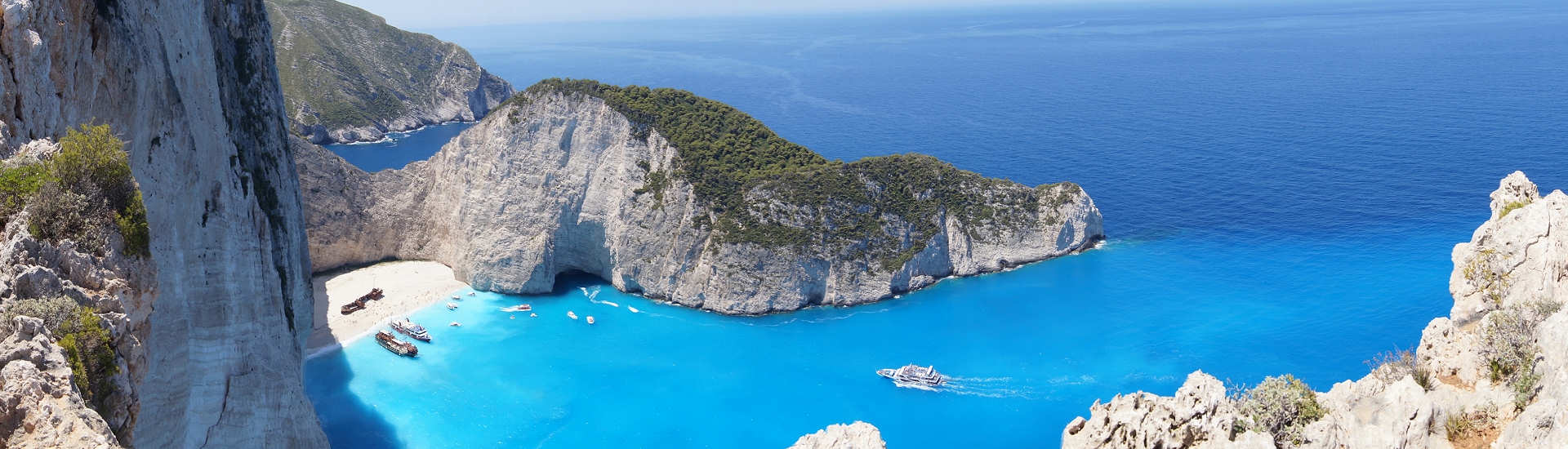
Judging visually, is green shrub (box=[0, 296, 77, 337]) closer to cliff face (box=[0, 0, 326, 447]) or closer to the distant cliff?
cliff face (box=[0, 0, 326, 447])

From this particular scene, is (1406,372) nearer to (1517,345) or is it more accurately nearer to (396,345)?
(1517,345)

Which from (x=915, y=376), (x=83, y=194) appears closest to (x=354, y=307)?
(x=915, y=376)

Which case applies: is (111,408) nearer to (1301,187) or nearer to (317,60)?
(1301,187)

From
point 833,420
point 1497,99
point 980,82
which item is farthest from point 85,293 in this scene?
point 980,82

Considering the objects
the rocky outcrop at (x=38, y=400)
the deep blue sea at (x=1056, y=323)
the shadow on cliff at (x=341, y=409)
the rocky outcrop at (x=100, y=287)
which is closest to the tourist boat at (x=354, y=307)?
the deep blue sea at (x=1056, y=323)

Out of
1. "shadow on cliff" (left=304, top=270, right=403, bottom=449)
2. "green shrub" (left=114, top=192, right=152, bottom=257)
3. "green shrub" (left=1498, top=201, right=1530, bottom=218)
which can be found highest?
"green shrub" (left=1498, top=201, right=1530, bottom=218)

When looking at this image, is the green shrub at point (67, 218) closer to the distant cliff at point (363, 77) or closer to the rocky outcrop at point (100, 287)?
the rocky outcrop at point (100, 287)

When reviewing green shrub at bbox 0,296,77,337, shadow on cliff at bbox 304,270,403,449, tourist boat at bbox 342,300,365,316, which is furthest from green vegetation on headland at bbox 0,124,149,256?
tourist boat at bbox 342,300,365,316
